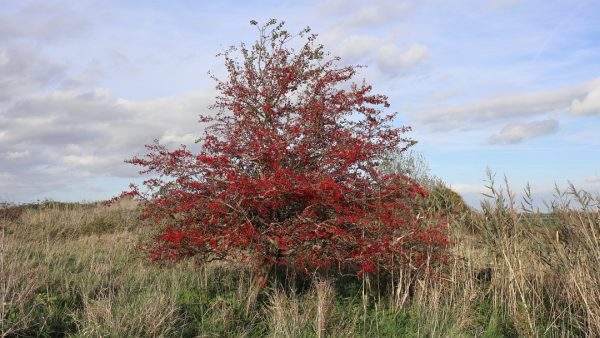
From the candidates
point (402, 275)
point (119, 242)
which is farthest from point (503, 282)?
point (119, 242)

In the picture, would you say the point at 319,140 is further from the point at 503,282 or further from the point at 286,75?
the point at 503,282

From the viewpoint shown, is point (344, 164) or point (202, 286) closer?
point (344, 164)

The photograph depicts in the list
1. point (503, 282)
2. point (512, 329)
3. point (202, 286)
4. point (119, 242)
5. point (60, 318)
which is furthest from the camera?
point (119, 242)

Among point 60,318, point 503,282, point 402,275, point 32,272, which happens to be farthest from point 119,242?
point 503,282

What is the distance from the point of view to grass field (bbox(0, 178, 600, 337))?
593 cm

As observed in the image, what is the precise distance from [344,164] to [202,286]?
263 cm

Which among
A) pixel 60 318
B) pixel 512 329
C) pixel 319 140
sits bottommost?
pixel 512 329

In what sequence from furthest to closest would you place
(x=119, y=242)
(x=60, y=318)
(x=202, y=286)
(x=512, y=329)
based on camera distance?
(x=119, y=242), (x=202, y=286), (x=512, y=329), (x=60, y=318)

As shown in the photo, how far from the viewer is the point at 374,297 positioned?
24.6 ft

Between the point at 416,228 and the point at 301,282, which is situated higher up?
the point at 416,228

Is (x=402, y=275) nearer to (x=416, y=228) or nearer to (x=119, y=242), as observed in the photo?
(x=416, y=228)

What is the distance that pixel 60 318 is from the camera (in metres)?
6.16

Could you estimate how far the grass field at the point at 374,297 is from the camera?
5.93 meters

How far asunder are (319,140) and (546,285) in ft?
10.9
